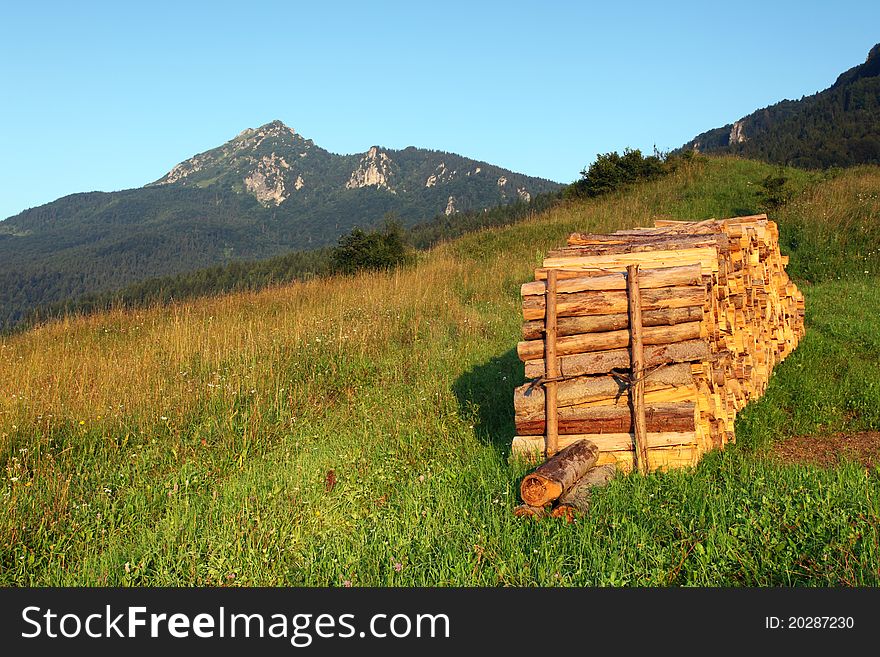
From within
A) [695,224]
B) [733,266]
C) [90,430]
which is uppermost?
[695,224]

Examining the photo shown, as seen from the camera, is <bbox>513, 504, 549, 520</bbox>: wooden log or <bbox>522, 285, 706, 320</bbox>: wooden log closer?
<bbox>513, 504, 549, 520</bbox>: wooden log

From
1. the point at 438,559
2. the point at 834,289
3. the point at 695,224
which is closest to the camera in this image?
the point at 438,559

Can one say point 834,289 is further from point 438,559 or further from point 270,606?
point 270,606

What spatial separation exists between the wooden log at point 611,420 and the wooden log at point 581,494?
Result: 19.5 inches

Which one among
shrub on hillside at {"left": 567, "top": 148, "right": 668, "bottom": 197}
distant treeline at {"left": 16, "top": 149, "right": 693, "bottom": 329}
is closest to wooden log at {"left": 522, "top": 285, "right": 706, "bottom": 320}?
distant treeline at {"left": 16, "top": 149, "right": 693, "bottom": 329}

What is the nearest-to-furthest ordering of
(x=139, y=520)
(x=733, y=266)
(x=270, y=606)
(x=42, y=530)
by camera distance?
(x=270, y=606) → (x=42, y=530) → (x=139, y=520) → (x=733, y=266)

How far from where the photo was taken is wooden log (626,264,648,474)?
595 cm

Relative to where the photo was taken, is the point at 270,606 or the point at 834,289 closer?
the point at 270,606

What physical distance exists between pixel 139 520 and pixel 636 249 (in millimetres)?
5843

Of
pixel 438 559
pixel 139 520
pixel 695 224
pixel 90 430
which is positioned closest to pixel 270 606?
pixel 438 559

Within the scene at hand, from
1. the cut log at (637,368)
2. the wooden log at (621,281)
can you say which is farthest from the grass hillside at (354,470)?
the wooden log at (621,281)

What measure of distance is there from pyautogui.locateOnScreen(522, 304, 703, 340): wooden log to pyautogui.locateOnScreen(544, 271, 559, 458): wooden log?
0.46 ft

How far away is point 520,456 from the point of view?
20.5 ft

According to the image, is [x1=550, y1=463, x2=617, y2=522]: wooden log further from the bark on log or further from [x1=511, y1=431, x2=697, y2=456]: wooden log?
the bark on log
